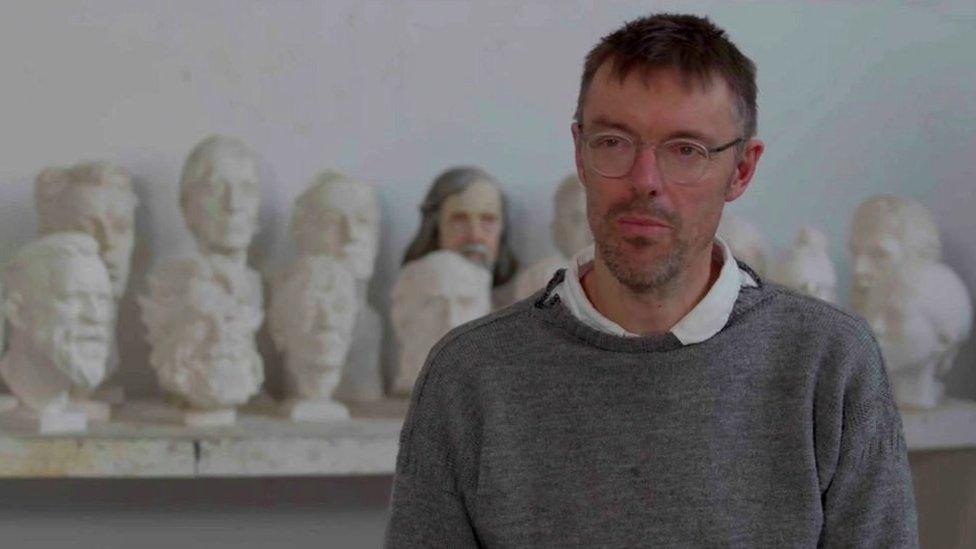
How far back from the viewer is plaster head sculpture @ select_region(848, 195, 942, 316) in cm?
329

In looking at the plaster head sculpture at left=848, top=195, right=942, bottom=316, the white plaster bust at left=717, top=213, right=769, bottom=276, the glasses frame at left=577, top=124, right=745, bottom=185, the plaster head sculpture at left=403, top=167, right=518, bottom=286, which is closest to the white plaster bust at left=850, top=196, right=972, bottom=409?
the plaster head sculpture at left=848, top=195, right=942, bottom=316

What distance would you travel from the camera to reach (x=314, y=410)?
2.99 m

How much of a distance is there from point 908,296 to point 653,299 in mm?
1968

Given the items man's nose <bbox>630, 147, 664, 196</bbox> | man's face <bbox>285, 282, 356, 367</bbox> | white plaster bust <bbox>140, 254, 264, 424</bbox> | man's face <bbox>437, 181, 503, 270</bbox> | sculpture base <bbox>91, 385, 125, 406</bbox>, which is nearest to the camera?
man's nose <bbox>630, 147, 664, 196</bbox>

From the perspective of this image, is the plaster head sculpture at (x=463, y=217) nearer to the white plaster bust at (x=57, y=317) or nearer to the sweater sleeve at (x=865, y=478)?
the white plaster bust at (x=57, y=317)

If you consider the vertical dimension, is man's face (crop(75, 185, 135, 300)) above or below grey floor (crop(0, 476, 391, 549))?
above

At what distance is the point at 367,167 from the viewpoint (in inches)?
134

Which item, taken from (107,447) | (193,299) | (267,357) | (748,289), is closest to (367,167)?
(267,357)

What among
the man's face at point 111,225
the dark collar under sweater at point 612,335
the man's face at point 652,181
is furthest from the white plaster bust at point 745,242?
the man's face at point 652,181

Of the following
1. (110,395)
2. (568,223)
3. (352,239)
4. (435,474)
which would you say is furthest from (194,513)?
(435,474)

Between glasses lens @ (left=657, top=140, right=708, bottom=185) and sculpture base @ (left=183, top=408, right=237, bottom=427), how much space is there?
173cm

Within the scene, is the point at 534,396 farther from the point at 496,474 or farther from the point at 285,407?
the point at 285,407

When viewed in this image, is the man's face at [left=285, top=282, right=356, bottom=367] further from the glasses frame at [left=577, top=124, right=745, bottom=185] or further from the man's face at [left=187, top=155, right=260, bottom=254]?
the glasses frame at [left=577, top=124, right=745, bottom=185]

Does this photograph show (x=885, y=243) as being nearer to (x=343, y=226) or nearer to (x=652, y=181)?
(x=343, y=226)
